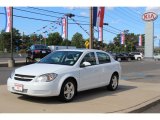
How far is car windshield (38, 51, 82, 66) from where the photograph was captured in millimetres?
9640

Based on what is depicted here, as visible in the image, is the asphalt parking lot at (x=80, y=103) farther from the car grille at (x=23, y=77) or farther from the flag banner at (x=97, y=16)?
the flag banner at (x=97, y=16)

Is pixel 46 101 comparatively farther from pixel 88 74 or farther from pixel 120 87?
pixel 120 87

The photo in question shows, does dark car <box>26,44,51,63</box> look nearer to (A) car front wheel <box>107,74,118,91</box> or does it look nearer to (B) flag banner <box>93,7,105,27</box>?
(B) flag banner <box>93,7,105,27</box>

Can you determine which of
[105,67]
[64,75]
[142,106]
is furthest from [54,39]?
[142,106]

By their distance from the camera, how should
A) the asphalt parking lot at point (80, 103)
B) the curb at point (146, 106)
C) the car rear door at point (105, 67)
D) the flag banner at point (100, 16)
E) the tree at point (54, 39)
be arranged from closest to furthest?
the asphalt parking lot at point (80, 103) < the curb at point (146, 106) < the car rear door at point (105, 67) < the flag banner at point (100, 16) < the tree at point (54, 39)

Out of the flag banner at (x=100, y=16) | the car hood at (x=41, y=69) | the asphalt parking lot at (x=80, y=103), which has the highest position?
the flag banner at (x=100, y=16)

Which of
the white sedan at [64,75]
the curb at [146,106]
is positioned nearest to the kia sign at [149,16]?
the white sedan at [64,75]

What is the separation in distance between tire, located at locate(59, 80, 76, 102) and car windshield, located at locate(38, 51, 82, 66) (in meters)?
0.64

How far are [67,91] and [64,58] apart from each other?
4.00 ft

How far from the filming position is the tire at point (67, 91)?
346 inches
